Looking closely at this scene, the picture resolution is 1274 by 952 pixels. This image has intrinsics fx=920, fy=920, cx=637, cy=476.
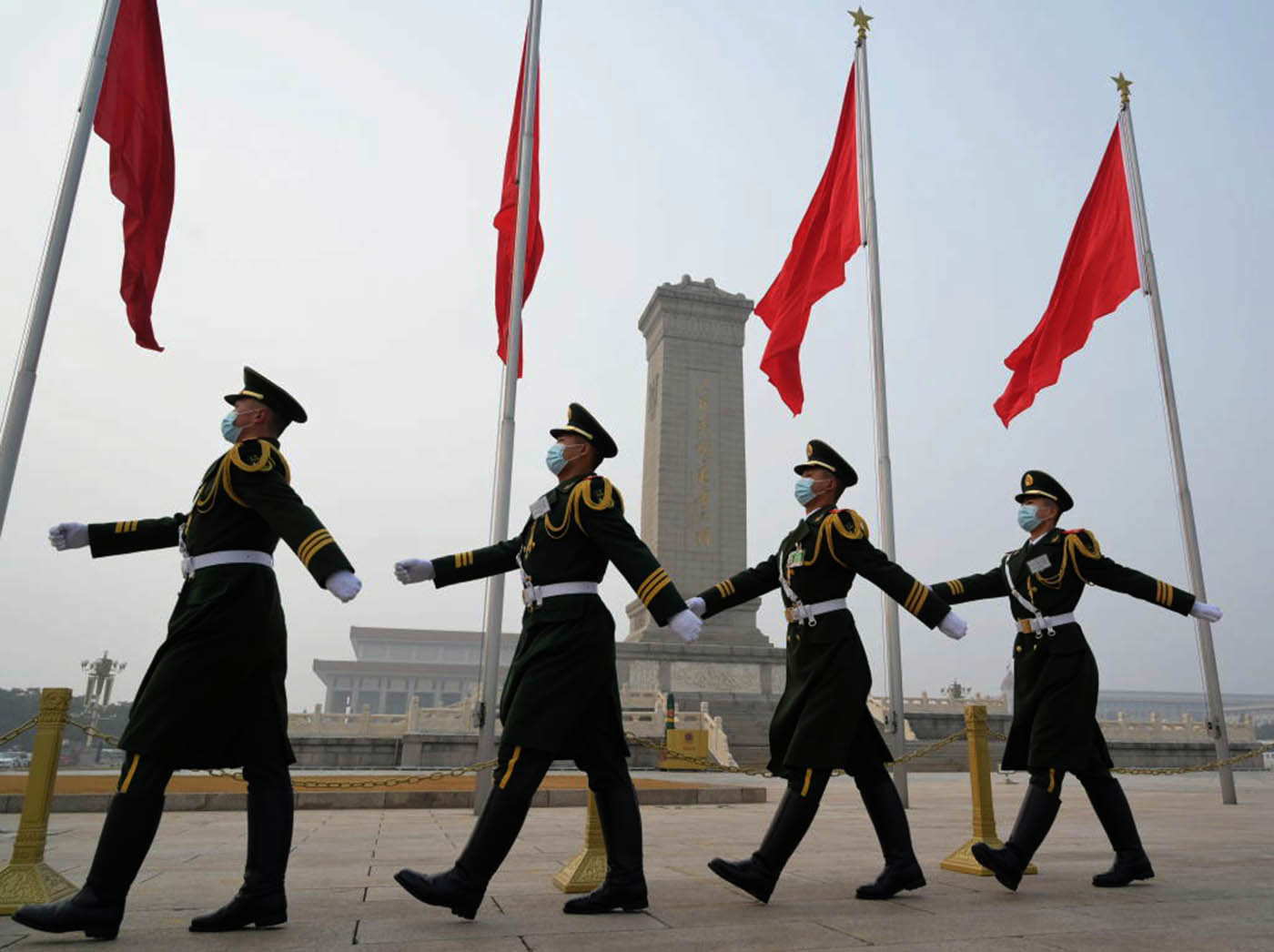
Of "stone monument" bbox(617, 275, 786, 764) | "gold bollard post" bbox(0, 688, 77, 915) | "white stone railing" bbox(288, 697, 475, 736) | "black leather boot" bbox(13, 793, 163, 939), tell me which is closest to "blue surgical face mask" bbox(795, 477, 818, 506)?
"black leather boot" bbox(13, 793, 163, 939)

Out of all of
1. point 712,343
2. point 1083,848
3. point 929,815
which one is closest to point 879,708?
point 712,343

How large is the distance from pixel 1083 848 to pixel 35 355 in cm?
687

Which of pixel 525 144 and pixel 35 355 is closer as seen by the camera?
pixel 35 355

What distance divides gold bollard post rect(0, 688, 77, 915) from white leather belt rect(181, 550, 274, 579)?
1.06 meters

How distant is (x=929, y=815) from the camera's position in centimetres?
802

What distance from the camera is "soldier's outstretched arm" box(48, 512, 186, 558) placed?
3.66 m

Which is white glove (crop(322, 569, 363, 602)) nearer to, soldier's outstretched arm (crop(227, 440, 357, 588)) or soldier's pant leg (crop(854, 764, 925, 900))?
soldier's outstretched arm (crop(227, 440, 357, 588))

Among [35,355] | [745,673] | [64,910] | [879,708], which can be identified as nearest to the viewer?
[64,910]

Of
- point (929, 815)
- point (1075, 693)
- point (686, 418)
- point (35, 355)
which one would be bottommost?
point (929, 815)

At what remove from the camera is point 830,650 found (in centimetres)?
388

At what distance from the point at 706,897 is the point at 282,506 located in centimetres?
220

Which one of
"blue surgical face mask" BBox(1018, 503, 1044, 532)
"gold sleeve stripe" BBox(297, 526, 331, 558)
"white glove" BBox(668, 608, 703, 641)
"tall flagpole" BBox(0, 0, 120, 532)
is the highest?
"tall flagpole" BBox(0, 0, 120, 532)

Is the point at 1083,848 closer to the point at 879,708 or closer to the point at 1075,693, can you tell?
the point at 1075,693

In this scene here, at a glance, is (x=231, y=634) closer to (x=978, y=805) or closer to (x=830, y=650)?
(x=830, y=650)
